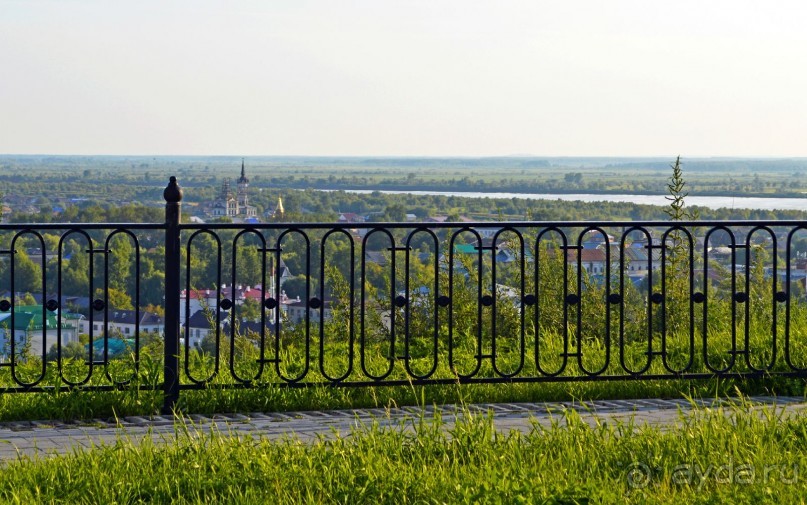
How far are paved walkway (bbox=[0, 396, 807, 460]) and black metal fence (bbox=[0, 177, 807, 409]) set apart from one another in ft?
1.01

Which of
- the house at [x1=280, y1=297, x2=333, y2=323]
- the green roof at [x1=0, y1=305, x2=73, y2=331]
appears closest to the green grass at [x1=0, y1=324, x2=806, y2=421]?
the green roof at [x1=0, y1=305, x2=73, y2=331]

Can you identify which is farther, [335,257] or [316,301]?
[335,257]

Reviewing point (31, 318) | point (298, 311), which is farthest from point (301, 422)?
point (298, 311)

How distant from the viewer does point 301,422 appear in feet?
25.5

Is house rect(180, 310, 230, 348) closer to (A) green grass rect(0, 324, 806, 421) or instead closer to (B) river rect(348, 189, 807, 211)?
(A) green grass rect(0, 324, 806, 421)

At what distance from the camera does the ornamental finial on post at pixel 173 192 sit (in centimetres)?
809

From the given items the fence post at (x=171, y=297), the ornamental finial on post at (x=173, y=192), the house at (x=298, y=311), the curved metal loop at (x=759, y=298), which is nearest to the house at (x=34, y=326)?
the fence post at (x=171, y=297)

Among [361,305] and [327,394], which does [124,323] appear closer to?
[327,394]

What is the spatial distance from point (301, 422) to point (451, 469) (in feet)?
6.90

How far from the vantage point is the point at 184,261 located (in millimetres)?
8398

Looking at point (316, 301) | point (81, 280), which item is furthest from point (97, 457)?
point (81, 280)

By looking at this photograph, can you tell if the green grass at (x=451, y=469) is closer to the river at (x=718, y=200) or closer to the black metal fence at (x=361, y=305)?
the black metal fence at (x=361, y=305)

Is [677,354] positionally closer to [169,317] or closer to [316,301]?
[316,301]

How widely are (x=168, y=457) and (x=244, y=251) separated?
145 inches
